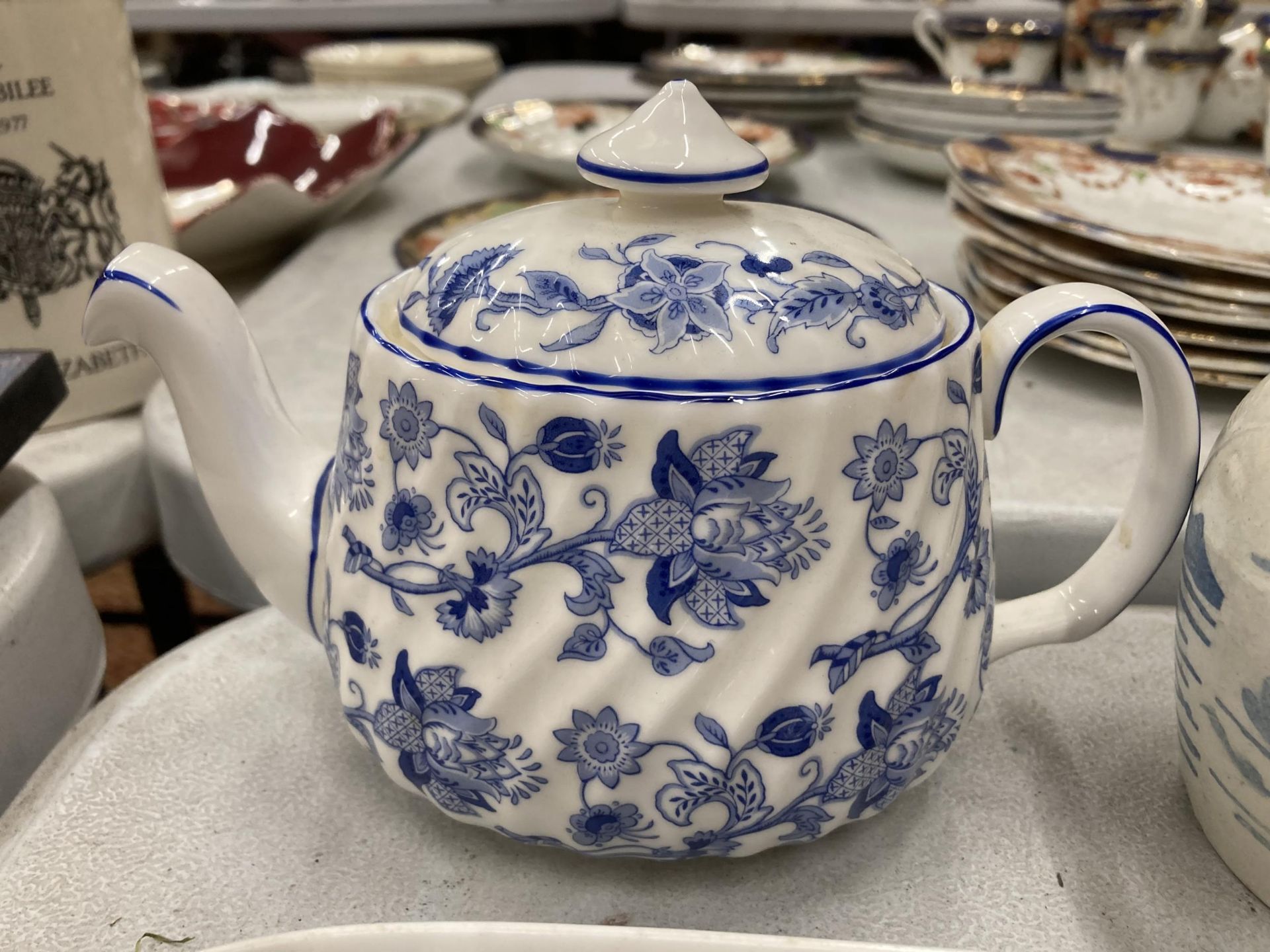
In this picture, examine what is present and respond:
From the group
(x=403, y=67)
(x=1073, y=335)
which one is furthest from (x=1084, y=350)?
(x=403, y=67)

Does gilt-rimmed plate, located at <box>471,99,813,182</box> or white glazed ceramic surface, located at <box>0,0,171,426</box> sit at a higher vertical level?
white glazed ceramic surface, located at <box>0,0,171,426</box>

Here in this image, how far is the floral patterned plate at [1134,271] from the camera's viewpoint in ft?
1.89

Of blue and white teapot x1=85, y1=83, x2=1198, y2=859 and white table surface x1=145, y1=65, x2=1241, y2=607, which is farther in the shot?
white table surface x1=145, y1=65, x2=1241, y2=607

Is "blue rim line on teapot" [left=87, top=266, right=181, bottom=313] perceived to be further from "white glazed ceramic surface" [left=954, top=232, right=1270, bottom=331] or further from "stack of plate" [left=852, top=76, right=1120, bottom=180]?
"stack of plate" [left=852, top=76, right=1120, bottom=180]

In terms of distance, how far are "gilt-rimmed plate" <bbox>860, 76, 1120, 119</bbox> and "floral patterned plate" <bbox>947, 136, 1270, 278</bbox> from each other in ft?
0.63

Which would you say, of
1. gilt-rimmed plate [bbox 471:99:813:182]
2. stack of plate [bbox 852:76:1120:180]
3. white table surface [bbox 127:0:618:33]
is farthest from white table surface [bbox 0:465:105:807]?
white table surface [bbox 127:0:618:33]

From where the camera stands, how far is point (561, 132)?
120 cm

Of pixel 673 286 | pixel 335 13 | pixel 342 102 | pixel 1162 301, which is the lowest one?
pixel 335 13

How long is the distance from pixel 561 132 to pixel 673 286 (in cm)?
96

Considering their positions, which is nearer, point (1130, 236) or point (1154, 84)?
point (1130, 236)

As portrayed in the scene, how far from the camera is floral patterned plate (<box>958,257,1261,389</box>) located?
1.93 ft

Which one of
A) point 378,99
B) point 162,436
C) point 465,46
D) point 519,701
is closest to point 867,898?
point 519,701

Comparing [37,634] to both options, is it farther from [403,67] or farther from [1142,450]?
[403,67]

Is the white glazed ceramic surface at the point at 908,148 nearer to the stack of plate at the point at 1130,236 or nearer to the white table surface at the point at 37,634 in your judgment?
the stack of plate at the point at 1130,236
